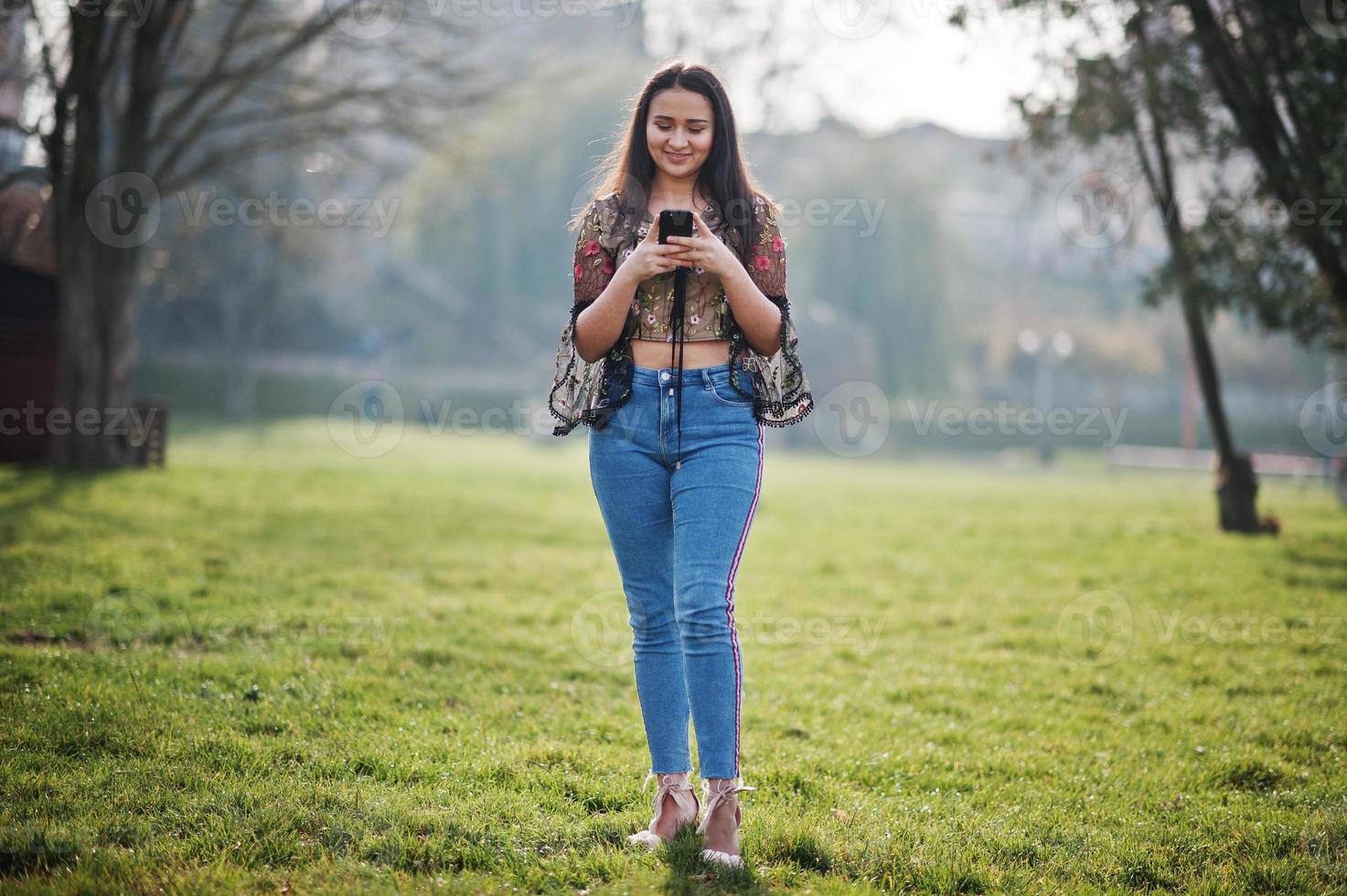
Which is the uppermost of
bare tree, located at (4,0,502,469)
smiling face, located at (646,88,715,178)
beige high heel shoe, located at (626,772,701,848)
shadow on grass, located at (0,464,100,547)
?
bare tree, located at (4,0,502,469)

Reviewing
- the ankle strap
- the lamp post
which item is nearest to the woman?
the ankle strap

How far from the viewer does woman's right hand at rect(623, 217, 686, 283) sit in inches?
105

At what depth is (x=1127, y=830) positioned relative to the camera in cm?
328

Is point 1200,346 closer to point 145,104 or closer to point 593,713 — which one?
point 593,713

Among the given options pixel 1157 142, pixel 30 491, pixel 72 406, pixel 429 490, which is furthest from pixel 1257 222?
pixel 72 406

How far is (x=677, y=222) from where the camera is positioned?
265 centimetres

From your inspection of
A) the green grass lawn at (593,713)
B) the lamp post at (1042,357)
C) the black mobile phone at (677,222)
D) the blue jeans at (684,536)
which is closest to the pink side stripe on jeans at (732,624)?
the blue jeans at (684,536)

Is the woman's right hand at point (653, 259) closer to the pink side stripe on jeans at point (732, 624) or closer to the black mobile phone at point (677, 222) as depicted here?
the black mobile phone at point (677, 222)

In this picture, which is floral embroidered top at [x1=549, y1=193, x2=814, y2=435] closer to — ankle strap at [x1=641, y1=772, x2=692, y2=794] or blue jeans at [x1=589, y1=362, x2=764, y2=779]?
blue jeans at [x1=589, y1=362, x2=764, y2=779]

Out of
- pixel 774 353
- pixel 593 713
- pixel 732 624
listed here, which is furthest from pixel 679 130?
pixel 593 713

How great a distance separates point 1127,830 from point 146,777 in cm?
303

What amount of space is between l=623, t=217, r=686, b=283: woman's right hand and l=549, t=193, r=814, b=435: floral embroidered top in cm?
14

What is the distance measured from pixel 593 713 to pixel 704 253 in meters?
2.40

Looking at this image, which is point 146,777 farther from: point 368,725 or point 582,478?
point 582,478
